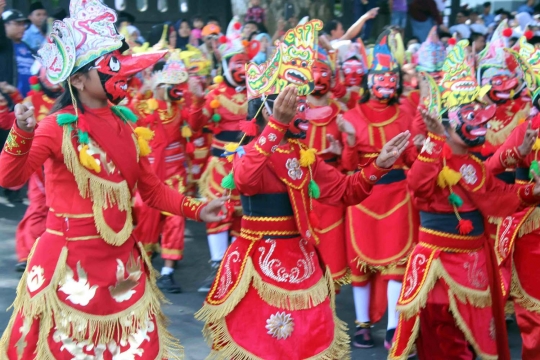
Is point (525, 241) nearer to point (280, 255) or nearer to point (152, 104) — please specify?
point (280, 255)

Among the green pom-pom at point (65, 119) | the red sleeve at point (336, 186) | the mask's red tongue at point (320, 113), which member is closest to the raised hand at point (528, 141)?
the red sleeve at point (336, 186)

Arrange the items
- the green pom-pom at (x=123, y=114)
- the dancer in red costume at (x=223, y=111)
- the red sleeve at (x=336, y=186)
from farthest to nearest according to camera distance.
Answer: the dancer in red costume at (x=223, y=111)
the red sleeve at (x=336, y=186)
the green pom-pom at (x=123, y=114)

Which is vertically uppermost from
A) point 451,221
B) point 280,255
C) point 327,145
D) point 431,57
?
point 280,255

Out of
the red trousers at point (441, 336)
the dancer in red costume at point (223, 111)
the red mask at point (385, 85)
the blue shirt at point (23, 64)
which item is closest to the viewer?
the red trousers at point (441, 336)

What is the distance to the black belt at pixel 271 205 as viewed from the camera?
449cm

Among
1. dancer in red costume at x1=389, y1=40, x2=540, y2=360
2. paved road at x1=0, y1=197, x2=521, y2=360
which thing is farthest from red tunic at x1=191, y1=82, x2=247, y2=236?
dancer in red costume at x1=389, y1=40, x2=540, y2=360

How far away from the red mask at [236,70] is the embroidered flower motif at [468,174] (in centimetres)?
341

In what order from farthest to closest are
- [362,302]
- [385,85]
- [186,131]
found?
1. [186,131]
2. [385,85]
3. [362,302]

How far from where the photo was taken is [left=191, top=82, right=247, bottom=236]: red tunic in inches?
301

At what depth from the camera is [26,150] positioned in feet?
12.0

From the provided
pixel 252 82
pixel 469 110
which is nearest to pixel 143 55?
pixel 252 82

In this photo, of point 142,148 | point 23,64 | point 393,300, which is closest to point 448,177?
point 393,300

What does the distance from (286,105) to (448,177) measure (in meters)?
1.14

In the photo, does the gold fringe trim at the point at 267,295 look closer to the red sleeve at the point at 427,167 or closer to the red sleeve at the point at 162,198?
the red sleeve at the point at 162,198
